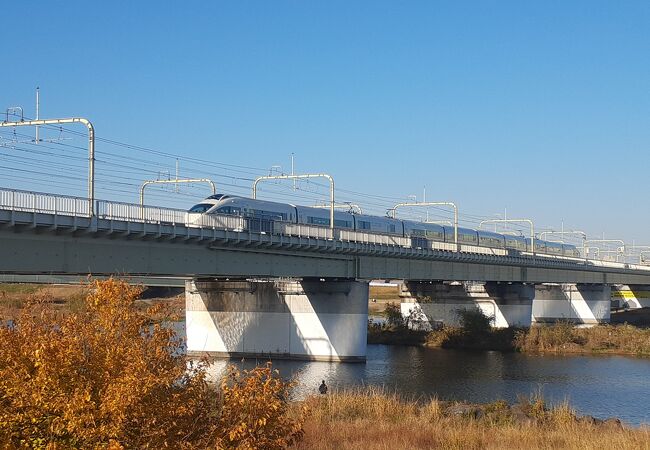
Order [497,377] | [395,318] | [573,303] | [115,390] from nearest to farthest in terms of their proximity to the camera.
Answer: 1. [115,390]
2. [497,377]
3. [395,318]
4. [573,303]

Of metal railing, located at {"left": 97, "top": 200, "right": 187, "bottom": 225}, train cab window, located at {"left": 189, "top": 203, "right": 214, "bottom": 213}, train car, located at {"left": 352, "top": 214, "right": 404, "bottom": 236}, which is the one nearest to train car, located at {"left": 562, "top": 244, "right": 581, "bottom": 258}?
train car, located at {"left": 352, "top": 214, "right": 404, "bottom": 236}

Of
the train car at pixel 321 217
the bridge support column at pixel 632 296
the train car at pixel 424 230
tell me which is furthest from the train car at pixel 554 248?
the train car at pixel 321 217

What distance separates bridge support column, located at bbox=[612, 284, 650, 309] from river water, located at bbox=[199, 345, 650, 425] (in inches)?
3199

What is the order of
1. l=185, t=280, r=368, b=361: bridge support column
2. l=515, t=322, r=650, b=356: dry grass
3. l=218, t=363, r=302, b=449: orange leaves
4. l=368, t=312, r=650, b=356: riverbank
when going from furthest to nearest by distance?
l=368, t=312, r=650, b=356: riverbank < l=515, t=322, r=650, b=356: dry grass < l=185, t=280, r=368, b=361: bridge support column < l=218, t=363, r=302, b=449: orange leaves

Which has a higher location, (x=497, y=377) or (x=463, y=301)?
(x=463, y=301)

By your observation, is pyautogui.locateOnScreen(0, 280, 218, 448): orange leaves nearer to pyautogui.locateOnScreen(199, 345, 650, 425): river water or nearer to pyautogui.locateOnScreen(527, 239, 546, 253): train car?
pyautogui.locateOnScreen(199, 345, 650, 425): river water

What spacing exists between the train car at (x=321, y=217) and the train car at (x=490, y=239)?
31.6 meters

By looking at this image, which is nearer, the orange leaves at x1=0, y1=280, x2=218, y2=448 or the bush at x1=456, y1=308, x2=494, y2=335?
the orange leaves at x1=0, y1=280, x2=218, y2=448

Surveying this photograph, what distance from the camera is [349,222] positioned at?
7888 centimetres

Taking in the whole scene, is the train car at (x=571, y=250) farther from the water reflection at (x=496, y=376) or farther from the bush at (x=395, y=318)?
the water reflection at (x=496, y=376)

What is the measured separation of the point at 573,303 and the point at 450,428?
105835mm

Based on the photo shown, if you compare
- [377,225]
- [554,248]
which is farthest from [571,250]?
[377,225]

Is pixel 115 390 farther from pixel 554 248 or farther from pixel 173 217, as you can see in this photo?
pixel 554 248

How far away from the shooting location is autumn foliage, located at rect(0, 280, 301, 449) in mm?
14102
